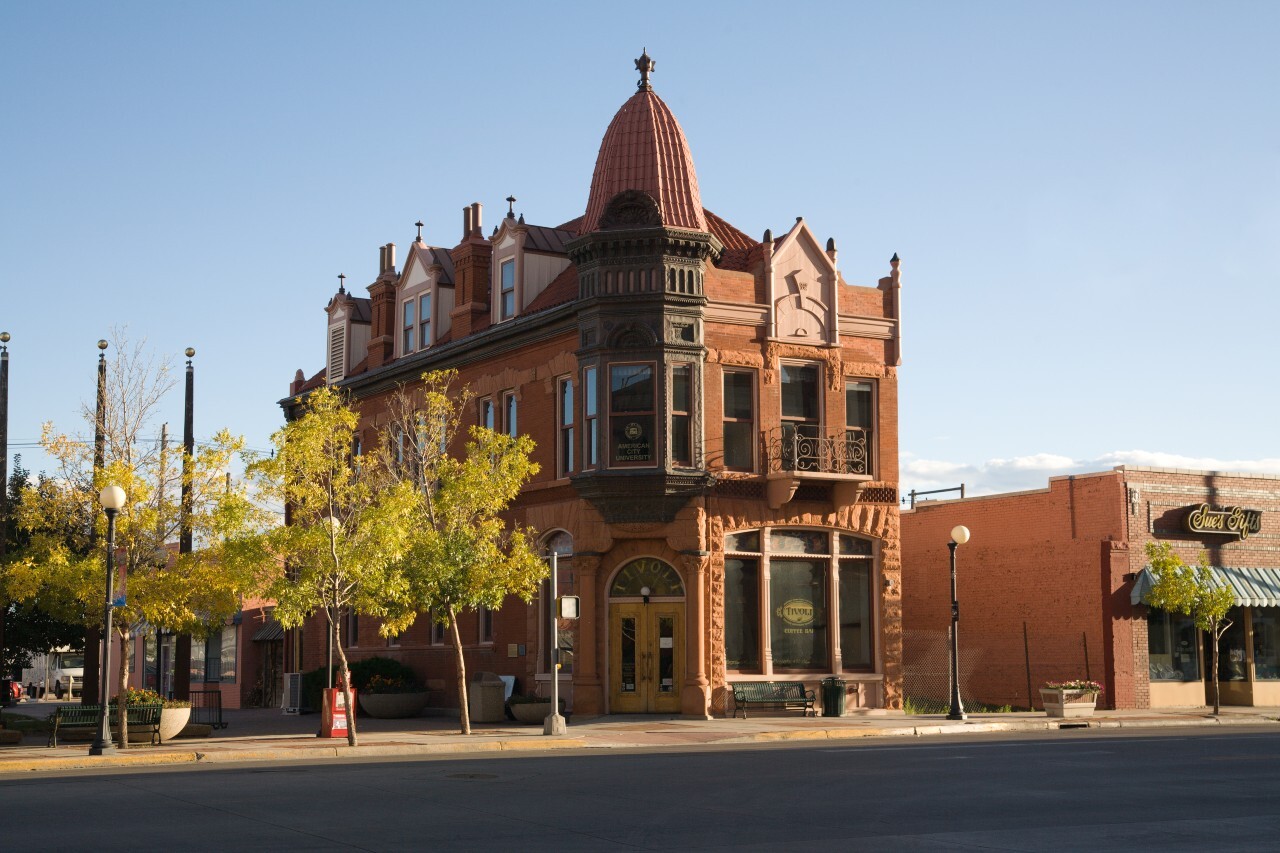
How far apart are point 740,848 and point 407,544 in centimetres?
1700

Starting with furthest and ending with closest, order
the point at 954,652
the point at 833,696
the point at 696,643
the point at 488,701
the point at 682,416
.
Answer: the point at 488,701
the point at 833,696
the point at 682,416
the point at 954,652
the point at 696,643

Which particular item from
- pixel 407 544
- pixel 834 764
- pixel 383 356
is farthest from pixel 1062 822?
pixel 383 356

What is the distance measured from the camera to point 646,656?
34031 mm

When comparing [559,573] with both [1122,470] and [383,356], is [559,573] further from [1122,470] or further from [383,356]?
[1122,470]

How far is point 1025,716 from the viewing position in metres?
35.1

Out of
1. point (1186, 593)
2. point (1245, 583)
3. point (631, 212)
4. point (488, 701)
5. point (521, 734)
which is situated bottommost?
point (521, 734)

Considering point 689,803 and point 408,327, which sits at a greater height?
point 408,327

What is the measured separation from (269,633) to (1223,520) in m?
30.7

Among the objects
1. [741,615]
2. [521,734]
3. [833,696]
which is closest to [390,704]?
[741,615]

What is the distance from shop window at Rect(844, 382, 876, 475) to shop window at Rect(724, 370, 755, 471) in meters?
2.44

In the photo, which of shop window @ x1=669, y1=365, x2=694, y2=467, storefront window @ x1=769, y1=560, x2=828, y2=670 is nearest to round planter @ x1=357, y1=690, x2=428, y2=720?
storefront window @ x1=769, y1=560, x2=828, y2=670

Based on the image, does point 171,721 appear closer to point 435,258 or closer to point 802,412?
point 802,412

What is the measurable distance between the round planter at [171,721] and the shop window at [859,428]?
1630 cm

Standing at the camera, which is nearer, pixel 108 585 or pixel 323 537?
pixel 108 585
